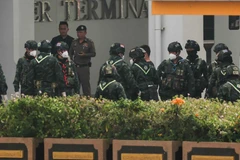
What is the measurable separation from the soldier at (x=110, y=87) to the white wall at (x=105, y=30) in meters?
9.89

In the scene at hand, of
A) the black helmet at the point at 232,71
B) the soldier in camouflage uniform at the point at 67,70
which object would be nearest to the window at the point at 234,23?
the black helmet at the point at 232,71

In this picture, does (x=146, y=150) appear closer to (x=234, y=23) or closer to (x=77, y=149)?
(x=77, y=149)

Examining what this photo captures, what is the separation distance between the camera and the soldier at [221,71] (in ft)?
52.6

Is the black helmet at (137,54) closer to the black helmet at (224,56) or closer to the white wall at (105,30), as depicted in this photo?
the black helmet at (224,56)

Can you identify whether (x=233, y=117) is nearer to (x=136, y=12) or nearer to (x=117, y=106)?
(x=117, y=106)

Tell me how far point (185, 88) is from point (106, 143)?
918 centimetres

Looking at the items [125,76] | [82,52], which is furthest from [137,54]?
[82,52]

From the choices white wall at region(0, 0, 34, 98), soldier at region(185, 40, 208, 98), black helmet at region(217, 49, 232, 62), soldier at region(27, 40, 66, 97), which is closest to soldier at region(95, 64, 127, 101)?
soldier at region(27, 40, 66, 97)

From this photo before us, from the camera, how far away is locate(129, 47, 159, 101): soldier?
56.9 feet

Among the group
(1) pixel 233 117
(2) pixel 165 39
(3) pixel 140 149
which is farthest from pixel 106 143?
(2) pixel 165 39

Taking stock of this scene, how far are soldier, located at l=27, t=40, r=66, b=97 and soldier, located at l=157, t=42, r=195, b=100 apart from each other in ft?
5.89

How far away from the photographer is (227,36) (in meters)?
24.7

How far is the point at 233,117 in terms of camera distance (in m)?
8.20

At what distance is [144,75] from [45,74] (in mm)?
1849
